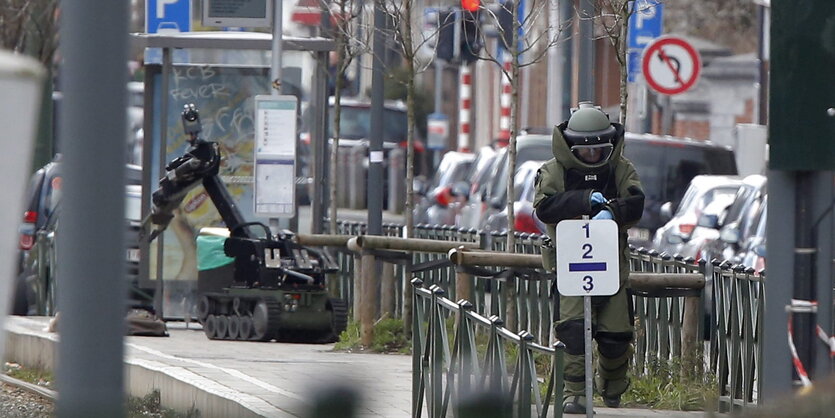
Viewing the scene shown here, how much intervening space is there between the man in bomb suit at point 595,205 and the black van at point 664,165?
13079 millimetres

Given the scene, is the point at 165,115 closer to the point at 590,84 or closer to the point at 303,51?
the point at 303,51

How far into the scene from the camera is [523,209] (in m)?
21.4

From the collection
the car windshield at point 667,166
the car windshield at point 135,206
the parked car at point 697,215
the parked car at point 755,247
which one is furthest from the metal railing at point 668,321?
the car windshield at point 667,166

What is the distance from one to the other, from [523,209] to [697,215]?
2.30m

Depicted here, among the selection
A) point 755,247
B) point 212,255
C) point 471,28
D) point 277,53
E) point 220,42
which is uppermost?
point 471,28

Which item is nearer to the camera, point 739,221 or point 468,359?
point 468,359

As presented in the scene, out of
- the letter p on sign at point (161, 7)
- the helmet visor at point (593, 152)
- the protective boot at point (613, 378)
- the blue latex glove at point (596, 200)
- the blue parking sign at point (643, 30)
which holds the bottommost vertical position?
the protective boot at point (613, 378)

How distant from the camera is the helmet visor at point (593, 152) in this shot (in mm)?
9641

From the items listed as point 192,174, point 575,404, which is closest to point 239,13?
point 192,174

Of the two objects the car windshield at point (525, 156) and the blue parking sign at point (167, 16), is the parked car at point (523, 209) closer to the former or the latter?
the car windshield at point (525, 156)

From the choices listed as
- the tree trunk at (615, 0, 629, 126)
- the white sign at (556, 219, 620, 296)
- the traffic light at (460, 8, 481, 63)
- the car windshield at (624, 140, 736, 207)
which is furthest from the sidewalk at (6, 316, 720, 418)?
the car windshield at (624, 140, 736, 207)

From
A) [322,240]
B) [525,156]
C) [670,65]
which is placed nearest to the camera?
[322,240]

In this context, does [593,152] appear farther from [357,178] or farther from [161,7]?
[357,178]

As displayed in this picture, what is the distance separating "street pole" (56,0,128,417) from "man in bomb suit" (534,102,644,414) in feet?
16.3
